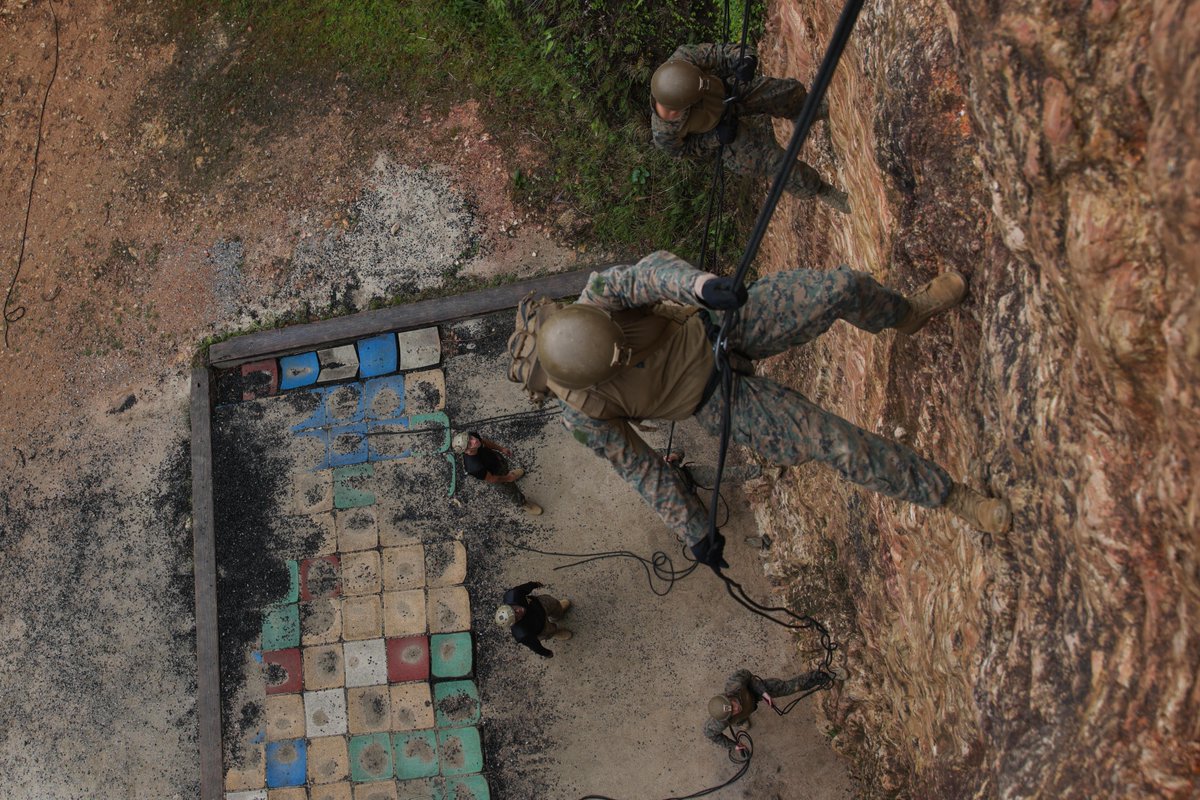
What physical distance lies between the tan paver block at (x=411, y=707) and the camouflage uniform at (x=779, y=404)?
3.41 metres

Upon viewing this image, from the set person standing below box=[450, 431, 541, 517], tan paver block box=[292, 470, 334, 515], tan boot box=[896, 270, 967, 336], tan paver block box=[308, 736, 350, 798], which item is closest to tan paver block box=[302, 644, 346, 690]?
tan paver block box=[308, 736, 350, 798]

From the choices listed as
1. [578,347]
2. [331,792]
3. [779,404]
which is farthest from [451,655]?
[578,347]

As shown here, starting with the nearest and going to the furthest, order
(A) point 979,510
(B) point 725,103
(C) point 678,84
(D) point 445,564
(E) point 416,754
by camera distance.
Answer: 1. (A) point 979,510
2. (C) point 678,84
3. (B) point 725,103
4. (E) point 416,754
5. (D) point 445,564

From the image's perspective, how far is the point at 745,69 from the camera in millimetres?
5082

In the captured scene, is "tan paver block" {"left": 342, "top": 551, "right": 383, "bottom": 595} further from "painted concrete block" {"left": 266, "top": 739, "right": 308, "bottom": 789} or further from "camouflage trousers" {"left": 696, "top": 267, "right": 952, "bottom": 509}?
"camouflage trousers" {"left": 696, "top": 267, "right": 952, "bottom": 509}

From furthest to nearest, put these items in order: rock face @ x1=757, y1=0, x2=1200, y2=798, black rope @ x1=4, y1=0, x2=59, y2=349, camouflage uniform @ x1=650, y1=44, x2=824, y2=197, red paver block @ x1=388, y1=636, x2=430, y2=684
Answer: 1. black rope @ x1=4, y1=0, x2=59, y2=349
2. red paver block @ x1=388, y1=636, x2=430, y2=684
3. camouflage uniform @ x1=650, y1=44, x2=824, y2=197
4. rock face @ x1=757, y1=0, x2=1200, y2=798

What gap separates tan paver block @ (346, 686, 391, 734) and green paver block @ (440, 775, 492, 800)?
651 millimetres

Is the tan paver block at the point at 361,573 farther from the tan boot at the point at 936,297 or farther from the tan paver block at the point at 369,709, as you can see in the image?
the tan boot at the point at 936,297

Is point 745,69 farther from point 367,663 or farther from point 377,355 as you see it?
point 367,663

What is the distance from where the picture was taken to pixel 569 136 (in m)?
7.53

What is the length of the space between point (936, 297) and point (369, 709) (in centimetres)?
519

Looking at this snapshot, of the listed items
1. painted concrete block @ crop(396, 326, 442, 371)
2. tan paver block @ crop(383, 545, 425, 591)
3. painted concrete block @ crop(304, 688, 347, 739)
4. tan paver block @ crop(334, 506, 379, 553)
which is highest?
painted concrete block @ crop(396, 326, 442, 371)

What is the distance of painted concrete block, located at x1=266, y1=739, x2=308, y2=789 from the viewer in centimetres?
675

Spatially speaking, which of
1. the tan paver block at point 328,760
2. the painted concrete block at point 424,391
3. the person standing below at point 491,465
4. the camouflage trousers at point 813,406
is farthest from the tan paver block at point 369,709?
the camouflage trousers at point 813,406
